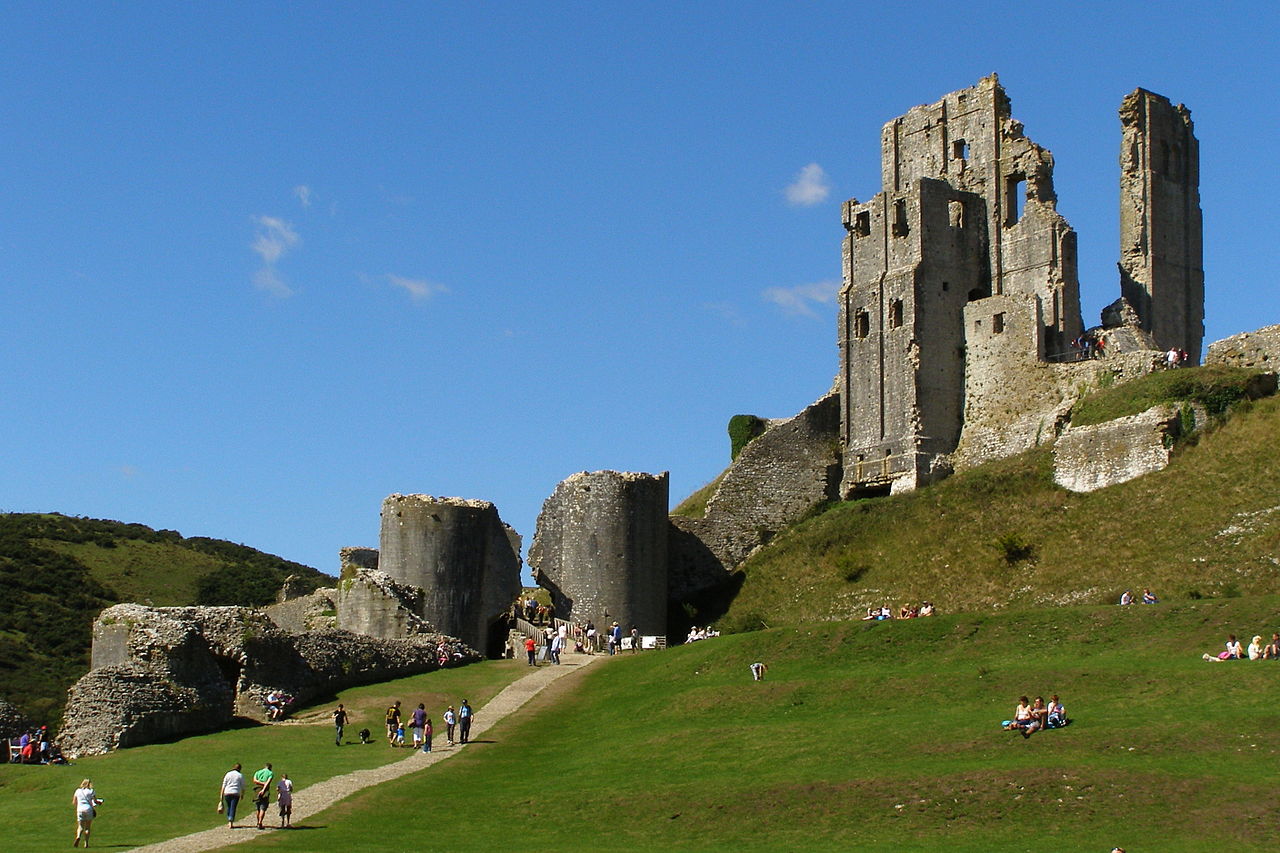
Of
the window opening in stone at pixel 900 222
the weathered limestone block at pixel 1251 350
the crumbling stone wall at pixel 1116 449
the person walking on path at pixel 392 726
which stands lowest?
the person walking on path at pixel 392 726

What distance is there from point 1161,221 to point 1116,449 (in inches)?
508

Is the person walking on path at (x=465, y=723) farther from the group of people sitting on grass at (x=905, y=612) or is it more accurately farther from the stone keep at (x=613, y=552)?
the stone keep at (x=613, y=552)

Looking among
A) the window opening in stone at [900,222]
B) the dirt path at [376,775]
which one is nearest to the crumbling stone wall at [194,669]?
the dirt path at [376,775]

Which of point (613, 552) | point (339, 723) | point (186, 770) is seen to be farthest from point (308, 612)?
point (186, 770)

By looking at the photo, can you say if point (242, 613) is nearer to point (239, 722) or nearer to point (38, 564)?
point (239, 722)

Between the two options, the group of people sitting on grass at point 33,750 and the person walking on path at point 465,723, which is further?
the person walking on path at point 465,723

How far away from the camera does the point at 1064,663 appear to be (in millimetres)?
31531

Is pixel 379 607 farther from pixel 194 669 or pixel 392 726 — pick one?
pixel 392 726

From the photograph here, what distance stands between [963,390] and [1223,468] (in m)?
12.1

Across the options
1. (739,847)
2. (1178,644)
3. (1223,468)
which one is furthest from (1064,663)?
(1223,468)

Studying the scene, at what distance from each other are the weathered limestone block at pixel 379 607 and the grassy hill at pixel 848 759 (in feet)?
24.7

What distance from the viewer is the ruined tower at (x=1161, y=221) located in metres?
54.6

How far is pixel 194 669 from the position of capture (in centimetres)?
3641

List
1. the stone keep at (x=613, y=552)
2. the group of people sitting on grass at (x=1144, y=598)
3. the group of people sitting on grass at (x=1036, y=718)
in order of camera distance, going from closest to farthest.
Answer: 1. the group of people sitting on grass at (x=1036, y=718)
2. the group of people sitting on grass at (x=1144, y=598)
3. the stone keep at (x=613, y=552)
